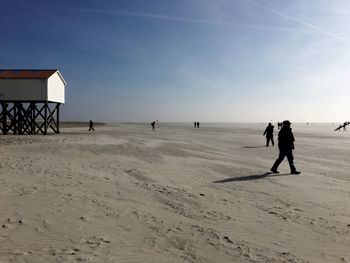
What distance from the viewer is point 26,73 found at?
32812mm

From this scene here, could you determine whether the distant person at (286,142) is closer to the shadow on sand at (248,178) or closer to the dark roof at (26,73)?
the shadow on sand at (248,178)

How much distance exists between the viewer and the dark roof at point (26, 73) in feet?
105

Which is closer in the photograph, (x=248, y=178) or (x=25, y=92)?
(x=248, y=178)

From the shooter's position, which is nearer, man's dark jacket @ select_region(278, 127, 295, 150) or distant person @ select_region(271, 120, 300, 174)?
distant person @ select_region(271, 120, 300, 174)

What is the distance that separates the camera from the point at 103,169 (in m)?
11.5

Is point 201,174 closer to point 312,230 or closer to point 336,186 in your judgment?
point 336,186

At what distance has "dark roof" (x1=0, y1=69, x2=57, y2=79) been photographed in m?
32.0

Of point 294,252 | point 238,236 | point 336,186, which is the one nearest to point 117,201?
point 238,236

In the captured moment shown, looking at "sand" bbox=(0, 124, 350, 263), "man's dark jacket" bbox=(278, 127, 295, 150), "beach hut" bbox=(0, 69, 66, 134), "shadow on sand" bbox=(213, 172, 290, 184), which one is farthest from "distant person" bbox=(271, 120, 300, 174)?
"beach hut" bbox=(0, 69, 66, 134)

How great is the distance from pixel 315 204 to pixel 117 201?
4469mm

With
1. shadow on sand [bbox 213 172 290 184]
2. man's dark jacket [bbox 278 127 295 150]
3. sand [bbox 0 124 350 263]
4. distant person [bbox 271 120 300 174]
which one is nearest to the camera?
sand [bbox 0 124 350 263]

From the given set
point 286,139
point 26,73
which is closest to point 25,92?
point 26,73

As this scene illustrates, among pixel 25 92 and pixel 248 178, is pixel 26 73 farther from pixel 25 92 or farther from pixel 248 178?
pixel 248 178

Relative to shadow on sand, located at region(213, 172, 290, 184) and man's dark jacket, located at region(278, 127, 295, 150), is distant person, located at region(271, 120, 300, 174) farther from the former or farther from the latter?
shadow on sand, located at region(213, 172, 290, 184)
